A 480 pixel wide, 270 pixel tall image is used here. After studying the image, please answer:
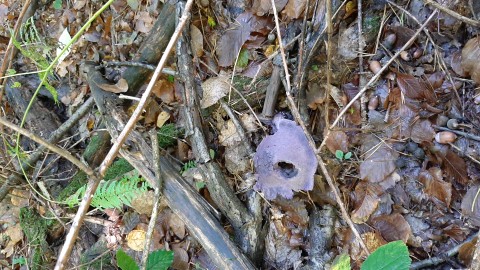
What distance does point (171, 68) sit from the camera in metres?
2.53

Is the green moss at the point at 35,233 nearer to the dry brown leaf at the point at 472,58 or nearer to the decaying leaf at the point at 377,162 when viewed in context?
the decaying leaf at the point at 377,162

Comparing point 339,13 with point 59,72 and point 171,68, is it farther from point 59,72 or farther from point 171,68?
point 59,72

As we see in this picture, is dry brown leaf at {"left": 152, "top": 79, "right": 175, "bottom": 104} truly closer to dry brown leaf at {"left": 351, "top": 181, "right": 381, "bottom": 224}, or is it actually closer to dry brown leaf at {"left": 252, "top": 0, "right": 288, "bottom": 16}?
dry brown leaf at {"left": 252, "top": 0, "right": 288, "bottom": 16}

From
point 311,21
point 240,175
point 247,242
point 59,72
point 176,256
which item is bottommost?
point 176,256

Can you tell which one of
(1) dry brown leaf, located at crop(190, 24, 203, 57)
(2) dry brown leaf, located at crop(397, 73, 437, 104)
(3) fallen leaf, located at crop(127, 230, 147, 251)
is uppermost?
(1) dry brown leaf, located at crop(190, 24, 203, 57)

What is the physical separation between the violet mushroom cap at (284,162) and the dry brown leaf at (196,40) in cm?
73

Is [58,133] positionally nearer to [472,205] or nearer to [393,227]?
[393,227]

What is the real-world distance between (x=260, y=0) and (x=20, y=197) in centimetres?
234

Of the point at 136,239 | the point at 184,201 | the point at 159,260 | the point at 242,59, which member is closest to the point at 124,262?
the point at 159,260

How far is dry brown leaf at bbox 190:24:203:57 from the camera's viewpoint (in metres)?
2.42

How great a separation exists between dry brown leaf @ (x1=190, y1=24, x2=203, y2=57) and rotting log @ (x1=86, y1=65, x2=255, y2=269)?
1.98 feet

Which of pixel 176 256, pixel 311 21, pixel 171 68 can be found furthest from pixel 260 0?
pixel 176 256

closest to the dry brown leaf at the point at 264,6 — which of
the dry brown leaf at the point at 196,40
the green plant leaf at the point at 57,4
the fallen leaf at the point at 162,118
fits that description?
the dry brown leaf at the point at 196,40

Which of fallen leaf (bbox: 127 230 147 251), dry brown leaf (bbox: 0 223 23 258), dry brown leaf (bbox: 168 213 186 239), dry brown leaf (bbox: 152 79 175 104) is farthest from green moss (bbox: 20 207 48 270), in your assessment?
dry brown leaf (bbox: 152 79 175 104)
